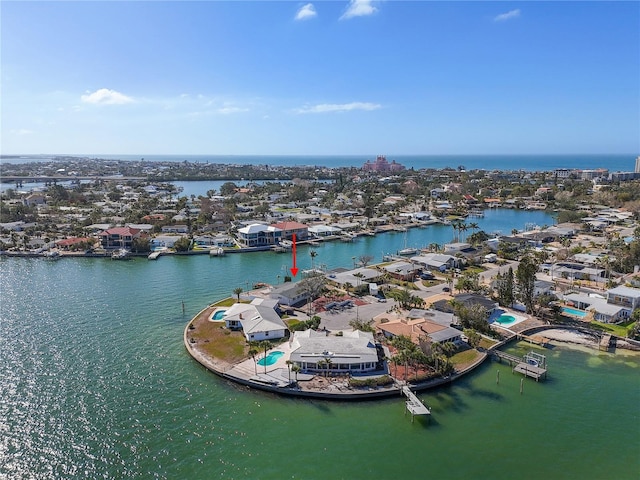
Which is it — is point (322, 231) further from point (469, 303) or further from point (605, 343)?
point (605, 343)

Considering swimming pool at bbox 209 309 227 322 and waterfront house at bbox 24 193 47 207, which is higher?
waterfront house at bbox 24 193 47 207

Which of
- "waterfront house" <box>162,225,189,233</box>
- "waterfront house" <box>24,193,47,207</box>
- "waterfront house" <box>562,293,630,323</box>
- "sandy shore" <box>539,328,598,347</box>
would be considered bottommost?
"sandy shore" <box>539,328,598,347</box>

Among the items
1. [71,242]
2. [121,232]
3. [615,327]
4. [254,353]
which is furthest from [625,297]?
[71,242]

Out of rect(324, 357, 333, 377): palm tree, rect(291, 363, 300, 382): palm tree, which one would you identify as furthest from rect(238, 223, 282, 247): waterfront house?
rect(324, 357, 333, 377): palm tree

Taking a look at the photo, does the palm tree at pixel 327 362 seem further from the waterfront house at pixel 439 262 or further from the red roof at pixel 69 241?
the red roof at pixel 69 241

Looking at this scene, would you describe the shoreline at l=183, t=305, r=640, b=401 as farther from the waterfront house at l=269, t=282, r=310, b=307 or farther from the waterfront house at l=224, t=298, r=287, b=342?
the waterfront house at l=269, t=282, r=310, b=307
